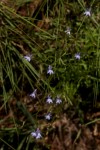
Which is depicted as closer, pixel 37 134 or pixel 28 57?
pixel 37 134

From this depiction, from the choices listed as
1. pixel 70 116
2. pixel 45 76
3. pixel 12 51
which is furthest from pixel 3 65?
pixel 70 116

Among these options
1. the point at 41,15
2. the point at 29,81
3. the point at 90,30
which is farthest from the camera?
the point at 41,15

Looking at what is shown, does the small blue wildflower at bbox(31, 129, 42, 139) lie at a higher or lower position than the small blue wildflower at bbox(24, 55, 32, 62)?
lower

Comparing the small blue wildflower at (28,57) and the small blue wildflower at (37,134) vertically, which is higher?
the small blue wildflower at (28,57)

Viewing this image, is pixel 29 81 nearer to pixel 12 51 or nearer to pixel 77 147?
pixel 12 51

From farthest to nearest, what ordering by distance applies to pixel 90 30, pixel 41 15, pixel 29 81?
pixel 41 15 → pixel 90 30 → pixel 29 81

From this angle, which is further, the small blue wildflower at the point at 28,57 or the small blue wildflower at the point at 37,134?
the small blue wildflower at the point at 28,57

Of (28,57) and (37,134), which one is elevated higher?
(28,57)

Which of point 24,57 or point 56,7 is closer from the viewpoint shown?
point 24,57

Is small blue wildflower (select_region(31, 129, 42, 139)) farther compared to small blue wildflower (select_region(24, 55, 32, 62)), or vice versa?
small blue wildflower (select_region(24, 55, 32, 62))

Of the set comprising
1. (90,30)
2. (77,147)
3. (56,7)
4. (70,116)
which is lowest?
(77,147)

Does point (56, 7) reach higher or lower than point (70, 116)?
higher
